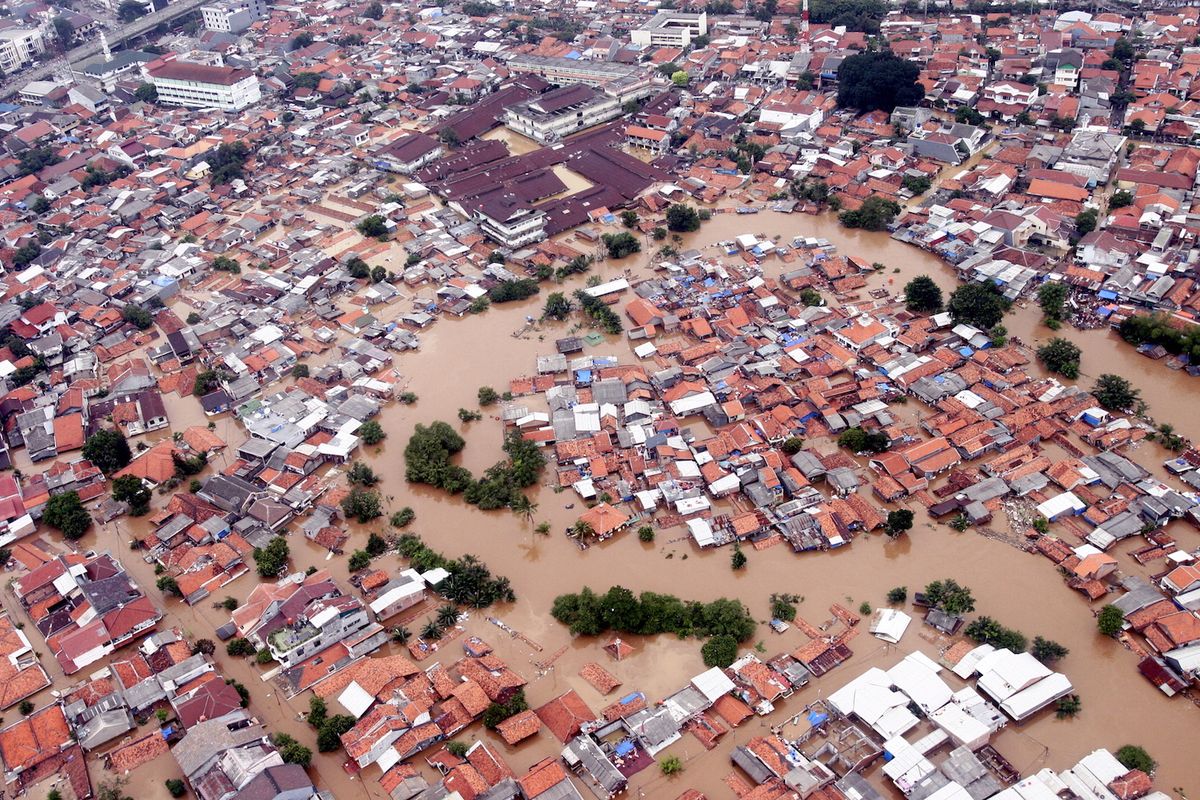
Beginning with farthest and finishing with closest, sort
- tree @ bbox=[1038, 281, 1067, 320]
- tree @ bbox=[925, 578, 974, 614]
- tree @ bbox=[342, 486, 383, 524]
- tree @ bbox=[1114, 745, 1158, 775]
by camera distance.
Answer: tree @ bbox=[1038, 281, 1067, 320], tree @ bbox=[342, 486, 383, 524], tree @ bbox=[925, 578, 974, 614], tree @ bbox=[1114, 745, 1158, 775]

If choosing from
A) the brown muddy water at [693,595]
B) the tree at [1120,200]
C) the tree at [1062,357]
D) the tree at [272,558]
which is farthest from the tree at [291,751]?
the tree at [1120,200]

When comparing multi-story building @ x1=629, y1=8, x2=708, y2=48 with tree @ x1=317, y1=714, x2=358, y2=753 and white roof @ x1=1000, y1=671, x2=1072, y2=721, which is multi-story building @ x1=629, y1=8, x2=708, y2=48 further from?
tree @ x1=317, y1=714, x2=358, y2=753

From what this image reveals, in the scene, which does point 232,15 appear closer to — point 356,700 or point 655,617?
point 356,700

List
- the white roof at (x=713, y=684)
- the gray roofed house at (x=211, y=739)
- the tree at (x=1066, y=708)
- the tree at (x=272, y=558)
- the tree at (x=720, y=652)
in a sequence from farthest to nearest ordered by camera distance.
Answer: the tree at (x=272, y=558)
the tree at (x=720, y=652)
the white roof at (x=713, y=684)
the tree at (x=1066, y=708)
the gray roofed house at (x=211, y=739)

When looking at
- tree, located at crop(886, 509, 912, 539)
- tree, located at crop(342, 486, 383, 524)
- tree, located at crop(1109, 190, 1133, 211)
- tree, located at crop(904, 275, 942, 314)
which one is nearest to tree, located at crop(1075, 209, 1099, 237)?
tree, located at crop(1109, 190, 1133, 211)

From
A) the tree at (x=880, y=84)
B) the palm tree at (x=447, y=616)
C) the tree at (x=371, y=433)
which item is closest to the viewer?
the palm tree at (x=447, y=616)

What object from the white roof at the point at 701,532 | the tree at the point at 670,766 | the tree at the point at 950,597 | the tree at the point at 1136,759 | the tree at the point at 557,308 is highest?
the tree at the point at 557,308

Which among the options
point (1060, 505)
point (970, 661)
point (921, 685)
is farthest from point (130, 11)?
point (970, 661)

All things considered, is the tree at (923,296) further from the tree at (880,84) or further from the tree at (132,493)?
the tree at (132,493)
